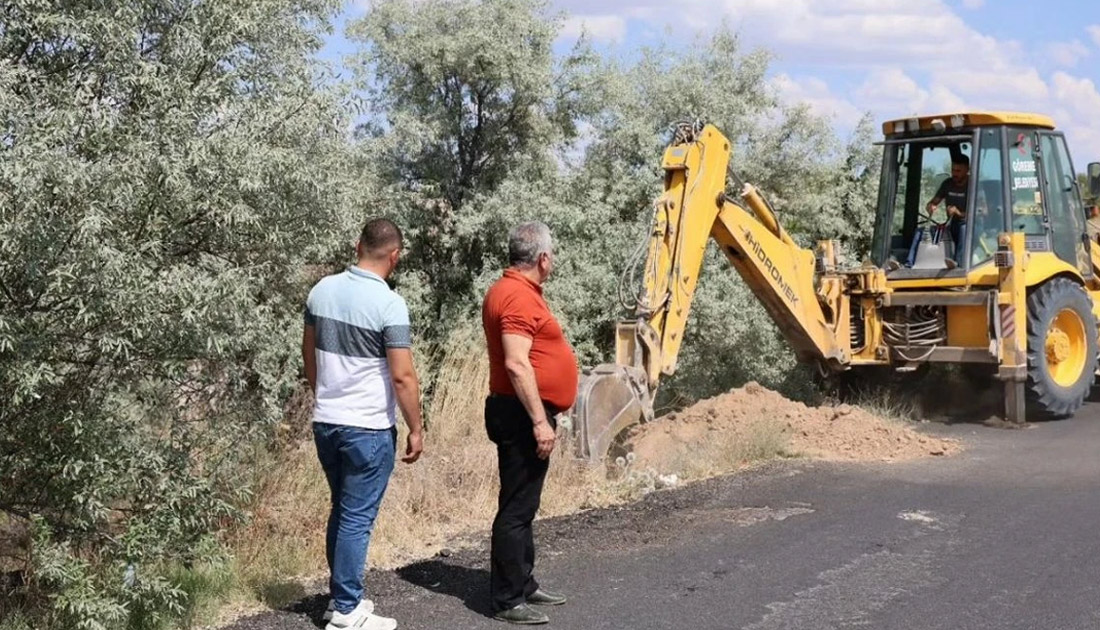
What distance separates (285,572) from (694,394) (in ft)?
30.2

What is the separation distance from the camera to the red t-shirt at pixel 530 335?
6168 millimetres

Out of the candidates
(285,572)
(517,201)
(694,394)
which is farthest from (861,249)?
(285,572)

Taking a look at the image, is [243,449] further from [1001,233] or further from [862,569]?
[1001,233]

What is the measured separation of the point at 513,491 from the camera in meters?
6.37

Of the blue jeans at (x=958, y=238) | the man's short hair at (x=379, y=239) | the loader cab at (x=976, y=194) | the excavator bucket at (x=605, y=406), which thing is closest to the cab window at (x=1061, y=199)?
the loader cab at (x=976, y=194)

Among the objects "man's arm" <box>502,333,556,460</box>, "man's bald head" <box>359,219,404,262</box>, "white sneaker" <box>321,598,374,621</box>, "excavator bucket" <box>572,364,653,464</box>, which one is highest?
"man's bald head" <box>359,219,404,262</box>

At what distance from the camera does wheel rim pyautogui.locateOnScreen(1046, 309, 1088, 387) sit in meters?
14.0

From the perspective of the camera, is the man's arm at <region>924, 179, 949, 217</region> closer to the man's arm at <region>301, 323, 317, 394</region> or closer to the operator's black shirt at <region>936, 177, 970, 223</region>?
the operator's black shirt at <region>936, 177, 970, 223</region>

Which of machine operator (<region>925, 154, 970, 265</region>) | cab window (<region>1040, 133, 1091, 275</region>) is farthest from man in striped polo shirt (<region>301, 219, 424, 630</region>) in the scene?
cab window (<region>1040, 133, 1091, 275</region>)

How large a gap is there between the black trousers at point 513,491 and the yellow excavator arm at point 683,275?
12.1 feet

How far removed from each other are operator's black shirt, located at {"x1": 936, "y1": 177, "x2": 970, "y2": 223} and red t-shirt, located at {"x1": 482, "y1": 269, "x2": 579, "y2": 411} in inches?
336

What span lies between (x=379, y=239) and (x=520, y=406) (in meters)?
1.08

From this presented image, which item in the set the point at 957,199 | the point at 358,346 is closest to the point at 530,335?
the point at 358,346

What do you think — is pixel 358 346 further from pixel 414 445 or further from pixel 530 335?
pixel 530 335
